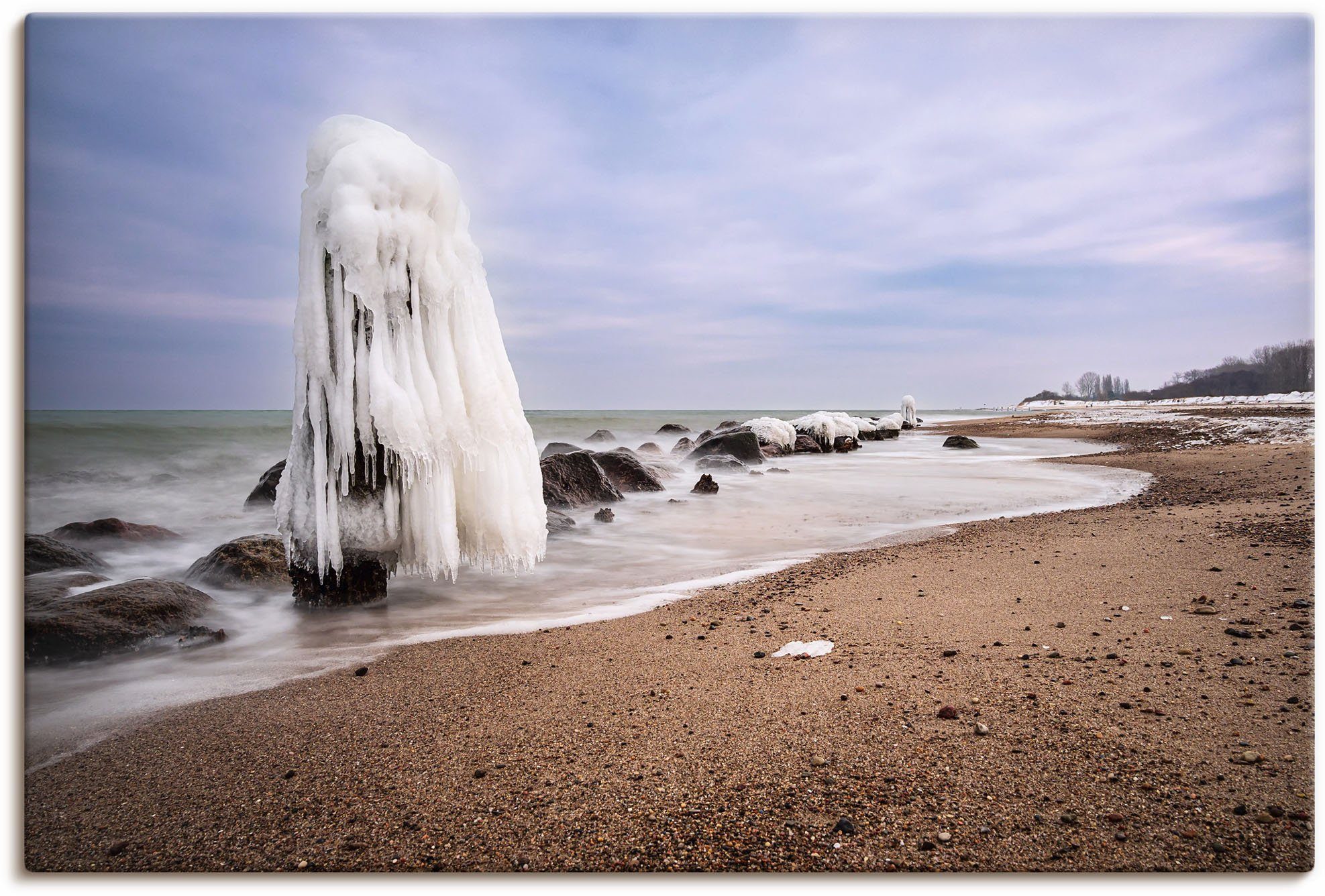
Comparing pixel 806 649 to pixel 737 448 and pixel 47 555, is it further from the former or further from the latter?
pixel 737 448

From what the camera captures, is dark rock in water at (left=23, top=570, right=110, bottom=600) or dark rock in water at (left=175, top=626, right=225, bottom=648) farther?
dark rock in water at (left=175, top=626, right=225, bottom=648)

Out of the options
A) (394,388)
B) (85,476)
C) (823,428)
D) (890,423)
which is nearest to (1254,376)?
(394,388)

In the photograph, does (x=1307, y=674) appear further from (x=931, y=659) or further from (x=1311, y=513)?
(x=1311, y=513)

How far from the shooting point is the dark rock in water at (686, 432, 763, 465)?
17125 mm

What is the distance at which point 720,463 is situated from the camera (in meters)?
16.1

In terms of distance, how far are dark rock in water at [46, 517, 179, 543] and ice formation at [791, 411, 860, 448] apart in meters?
18.5

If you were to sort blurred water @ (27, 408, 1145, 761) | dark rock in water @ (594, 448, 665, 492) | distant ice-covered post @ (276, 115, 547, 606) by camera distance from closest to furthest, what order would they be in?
blurred water @ (27, 408, 1145, 761) < distant ice-covered post @ (276, 115, 547, 606) < dark rock in water @ (594, 448, 665, 492)

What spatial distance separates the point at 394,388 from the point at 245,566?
2.54 metres

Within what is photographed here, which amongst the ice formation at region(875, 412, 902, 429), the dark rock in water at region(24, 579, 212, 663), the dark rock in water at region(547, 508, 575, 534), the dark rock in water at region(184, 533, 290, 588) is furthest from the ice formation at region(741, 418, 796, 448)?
the dark rock in water at region(24, 579, 212, 663)

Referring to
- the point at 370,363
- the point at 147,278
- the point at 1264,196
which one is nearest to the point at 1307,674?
the point at 1264,196

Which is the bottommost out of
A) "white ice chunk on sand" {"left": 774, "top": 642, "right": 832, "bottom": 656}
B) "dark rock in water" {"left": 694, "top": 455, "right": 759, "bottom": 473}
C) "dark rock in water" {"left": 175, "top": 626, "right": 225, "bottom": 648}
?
"white ice chunk on sand" {"left": 774, "top": 642, "right": 832, "bottom": 656}

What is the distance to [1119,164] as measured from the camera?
377 cm

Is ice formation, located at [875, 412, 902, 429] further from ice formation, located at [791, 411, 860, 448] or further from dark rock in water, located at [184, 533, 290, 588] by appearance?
dark rock in water, located at [184, 533, 290, 588]

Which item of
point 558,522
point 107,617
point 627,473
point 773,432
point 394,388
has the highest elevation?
point 394,388
